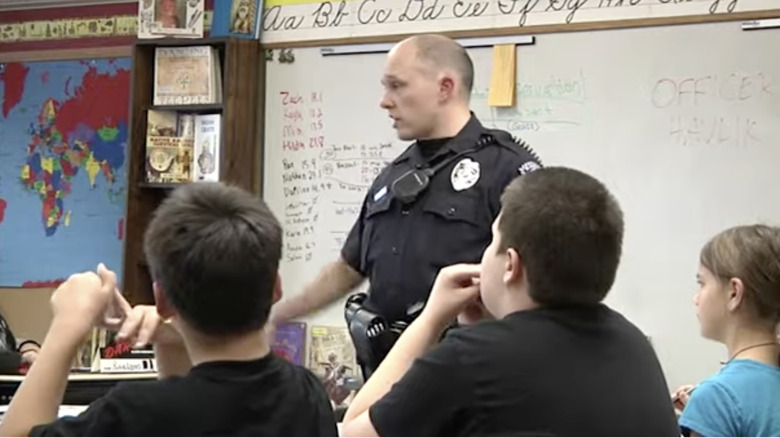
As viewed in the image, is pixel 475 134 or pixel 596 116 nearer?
pixel 475 134

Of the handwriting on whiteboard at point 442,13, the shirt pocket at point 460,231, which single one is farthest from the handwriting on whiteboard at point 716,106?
the shirt pocket at point 460,231

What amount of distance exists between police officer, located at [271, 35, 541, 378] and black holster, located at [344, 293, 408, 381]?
0.03m

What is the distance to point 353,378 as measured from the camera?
4.19 meters

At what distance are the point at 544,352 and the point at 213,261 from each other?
0.44 metres

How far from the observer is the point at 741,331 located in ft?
6.88

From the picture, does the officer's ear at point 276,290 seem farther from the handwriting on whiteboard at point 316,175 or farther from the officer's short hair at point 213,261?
the handwriting on whiteboard at point 316,175

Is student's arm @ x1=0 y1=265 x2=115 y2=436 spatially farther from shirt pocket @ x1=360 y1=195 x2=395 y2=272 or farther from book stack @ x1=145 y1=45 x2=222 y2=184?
book stack @ x1=145 y1=45 x2=222 y2=184

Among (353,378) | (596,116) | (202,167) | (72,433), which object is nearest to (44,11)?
(202,167)

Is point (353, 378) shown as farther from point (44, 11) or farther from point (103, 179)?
point (44, 11)

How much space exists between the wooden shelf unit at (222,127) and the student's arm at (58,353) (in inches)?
109

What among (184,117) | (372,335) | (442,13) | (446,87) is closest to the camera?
(372,335)

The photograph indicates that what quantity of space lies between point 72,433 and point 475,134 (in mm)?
1522

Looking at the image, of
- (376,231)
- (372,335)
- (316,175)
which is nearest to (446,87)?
(376,231)

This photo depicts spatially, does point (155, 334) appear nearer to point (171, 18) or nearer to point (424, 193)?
point (424, 193)
